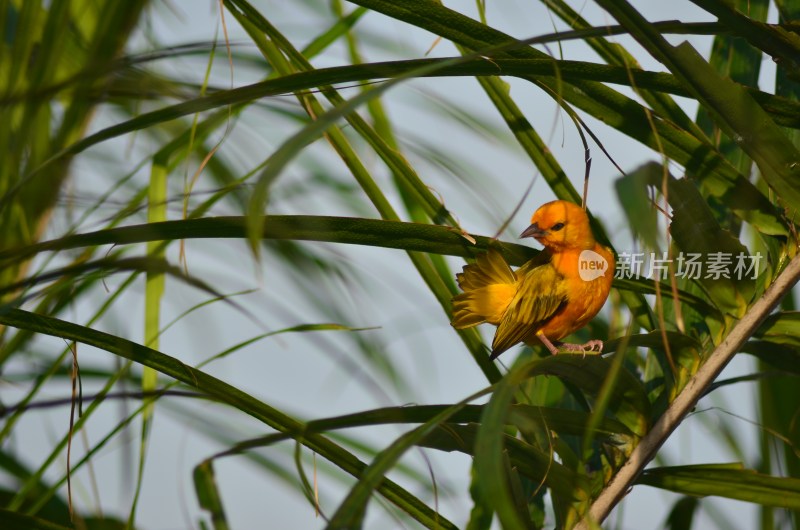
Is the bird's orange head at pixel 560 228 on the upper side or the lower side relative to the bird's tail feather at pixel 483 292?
upper

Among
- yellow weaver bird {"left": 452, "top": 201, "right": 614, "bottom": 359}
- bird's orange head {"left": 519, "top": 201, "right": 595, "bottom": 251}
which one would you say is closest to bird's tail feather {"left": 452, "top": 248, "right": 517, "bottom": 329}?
yellow weaver bird {"left": 452, "top": 201, "right": 614, "bottom": 359}

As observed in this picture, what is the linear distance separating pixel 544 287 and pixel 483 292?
0.13 m

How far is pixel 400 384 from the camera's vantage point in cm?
187

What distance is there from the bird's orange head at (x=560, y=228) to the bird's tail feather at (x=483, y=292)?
101 mm

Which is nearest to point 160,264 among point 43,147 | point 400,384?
point 43,147

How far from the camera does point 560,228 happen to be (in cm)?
164

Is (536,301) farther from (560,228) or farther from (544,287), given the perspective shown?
(560,228)

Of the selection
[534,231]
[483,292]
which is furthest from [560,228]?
[483,292]

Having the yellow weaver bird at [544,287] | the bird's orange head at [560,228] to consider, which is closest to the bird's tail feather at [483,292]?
the yellow weaver bird at [544,287]

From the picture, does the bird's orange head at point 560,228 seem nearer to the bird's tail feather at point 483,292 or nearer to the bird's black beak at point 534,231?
the bird's black beak at point 534,231

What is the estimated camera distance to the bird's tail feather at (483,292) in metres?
1.57

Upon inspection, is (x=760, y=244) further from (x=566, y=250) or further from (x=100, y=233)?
(x=100, y=233)

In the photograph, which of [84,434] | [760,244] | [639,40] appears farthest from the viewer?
[760,244]

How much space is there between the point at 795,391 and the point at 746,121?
94cm
